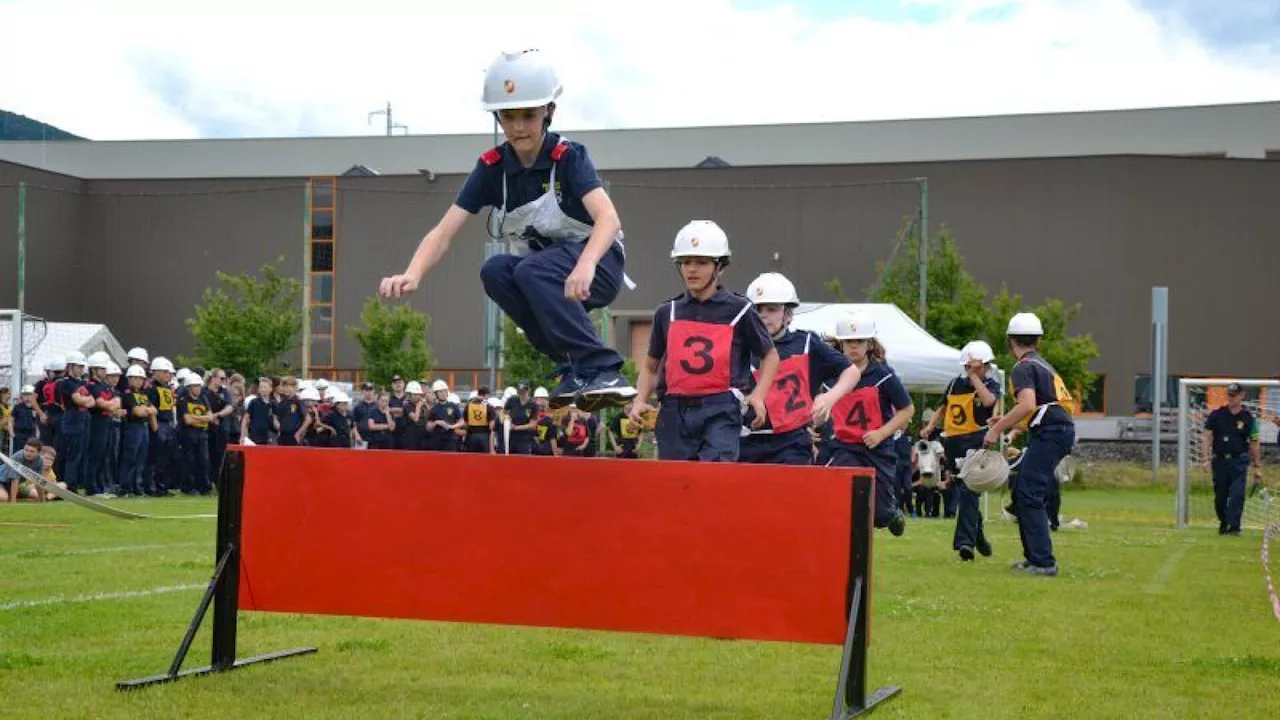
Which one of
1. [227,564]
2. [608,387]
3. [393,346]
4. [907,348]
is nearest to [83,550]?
[227,564]

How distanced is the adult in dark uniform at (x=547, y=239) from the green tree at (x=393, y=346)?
42731 millimetres

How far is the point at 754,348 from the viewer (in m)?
9.37

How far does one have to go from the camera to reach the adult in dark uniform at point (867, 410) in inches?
525

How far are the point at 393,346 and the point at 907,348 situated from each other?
25421mm

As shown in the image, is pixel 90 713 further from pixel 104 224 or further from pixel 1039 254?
pixel 104 224

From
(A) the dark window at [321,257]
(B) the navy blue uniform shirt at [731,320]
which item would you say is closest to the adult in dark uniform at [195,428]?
(B) the navy blue uniform shirt at [731,320]

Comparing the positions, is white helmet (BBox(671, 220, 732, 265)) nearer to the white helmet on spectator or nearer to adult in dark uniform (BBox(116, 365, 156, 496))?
the white helmet on spectator

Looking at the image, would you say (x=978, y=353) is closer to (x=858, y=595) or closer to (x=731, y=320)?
(x=731, y=320)

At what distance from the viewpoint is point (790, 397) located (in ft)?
36.6

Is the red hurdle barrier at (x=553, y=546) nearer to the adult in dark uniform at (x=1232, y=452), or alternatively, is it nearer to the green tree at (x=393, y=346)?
the adult in dark uniform at (x=1232, y=452)

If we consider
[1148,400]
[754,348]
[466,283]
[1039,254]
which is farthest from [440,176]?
[754,348]

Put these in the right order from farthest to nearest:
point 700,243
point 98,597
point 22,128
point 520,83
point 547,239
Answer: point 22,128, point 98,597, point 700,243, point 547,239, point 520,83

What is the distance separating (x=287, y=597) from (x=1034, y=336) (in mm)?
8661

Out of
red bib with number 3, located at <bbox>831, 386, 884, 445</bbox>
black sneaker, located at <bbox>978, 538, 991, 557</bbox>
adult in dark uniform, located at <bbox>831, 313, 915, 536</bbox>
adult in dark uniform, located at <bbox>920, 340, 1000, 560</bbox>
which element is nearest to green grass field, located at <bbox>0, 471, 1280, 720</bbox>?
adult in dark uniform, located at <bbox>831, 313, 915, 536</bbox>
